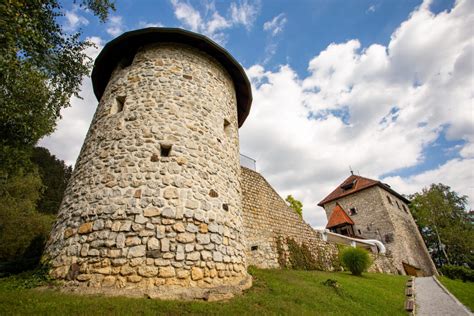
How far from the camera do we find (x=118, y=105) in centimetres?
691

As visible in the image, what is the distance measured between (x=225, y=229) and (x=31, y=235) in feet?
49.3

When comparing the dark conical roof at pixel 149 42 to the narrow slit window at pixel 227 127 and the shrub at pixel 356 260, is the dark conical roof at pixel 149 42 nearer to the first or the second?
the narrow slit window at pixel 227 127

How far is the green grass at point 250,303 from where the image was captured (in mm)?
3432

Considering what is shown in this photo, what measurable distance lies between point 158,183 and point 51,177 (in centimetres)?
2534

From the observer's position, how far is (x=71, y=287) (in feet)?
14.0

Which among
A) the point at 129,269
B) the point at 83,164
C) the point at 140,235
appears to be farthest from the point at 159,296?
the point at 83,164

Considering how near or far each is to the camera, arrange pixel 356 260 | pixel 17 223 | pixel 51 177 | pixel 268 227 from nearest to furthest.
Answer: pixel 268 227, pixel 356 260, pixel 17 223, pixel 51 177

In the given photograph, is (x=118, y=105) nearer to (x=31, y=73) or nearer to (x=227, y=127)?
(x=31, y=73)

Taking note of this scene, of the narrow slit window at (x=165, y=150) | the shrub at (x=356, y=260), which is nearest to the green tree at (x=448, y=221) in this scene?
the shrub at (x=356, y=260)

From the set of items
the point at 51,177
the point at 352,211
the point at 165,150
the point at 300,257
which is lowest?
the point at 300,257

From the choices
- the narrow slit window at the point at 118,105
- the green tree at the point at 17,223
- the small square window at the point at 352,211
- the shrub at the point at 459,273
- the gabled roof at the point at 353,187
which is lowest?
the shrub at the point at 459,273

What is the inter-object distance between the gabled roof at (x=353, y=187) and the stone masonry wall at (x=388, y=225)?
0.39 metres

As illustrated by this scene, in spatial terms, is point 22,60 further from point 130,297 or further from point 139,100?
point 130,297

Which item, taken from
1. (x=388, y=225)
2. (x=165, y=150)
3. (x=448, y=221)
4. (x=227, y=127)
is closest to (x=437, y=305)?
(x=227, y=127)
